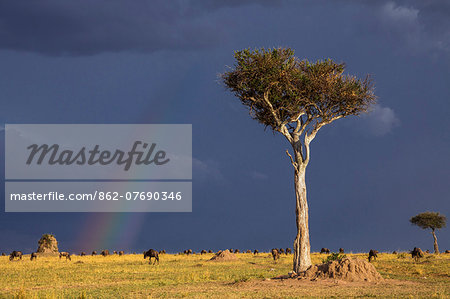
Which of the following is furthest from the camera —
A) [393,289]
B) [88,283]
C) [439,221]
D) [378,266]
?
[439,221]

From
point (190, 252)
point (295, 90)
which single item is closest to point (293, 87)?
point (295, 90)

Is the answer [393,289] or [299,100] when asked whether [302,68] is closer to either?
[299,100]

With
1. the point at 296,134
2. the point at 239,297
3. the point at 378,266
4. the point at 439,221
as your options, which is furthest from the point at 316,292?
the point at 439,221

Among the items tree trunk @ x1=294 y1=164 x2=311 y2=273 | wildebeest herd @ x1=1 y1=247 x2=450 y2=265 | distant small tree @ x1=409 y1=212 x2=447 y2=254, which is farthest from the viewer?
distant small tree @ x1=409 y1=212 x2=447 y2=254

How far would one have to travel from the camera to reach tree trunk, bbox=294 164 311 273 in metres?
35.5

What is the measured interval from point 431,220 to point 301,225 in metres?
66.5

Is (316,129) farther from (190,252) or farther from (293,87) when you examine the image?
(190,252)

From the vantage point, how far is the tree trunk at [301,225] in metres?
35.5

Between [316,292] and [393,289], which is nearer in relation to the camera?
[316,292]

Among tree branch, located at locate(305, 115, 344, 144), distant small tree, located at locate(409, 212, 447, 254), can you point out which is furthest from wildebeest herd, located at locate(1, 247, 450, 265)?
tree branch, located at locate(305, 115, 344, 144)

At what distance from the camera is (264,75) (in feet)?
126

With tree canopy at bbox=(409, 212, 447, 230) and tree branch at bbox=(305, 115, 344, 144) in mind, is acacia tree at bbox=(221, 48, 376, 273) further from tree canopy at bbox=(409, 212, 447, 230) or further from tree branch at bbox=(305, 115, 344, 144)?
tree canopy at bbox=(409, 212, 447, 230)

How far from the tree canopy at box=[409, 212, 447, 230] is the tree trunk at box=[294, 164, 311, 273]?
2598 inches

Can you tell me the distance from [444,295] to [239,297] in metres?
10.3
